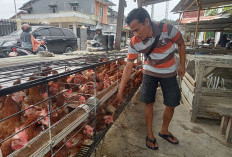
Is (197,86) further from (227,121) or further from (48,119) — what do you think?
(48,119)

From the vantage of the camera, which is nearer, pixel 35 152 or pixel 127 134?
pixel 35 152

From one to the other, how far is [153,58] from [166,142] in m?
1.42

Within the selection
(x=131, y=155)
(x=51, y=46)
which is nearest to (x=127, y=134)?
(x=131, y=155)

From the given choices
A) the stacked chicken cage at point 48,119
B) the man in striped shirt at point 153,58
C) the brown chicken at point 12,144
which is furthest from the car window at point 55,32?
the brown chicken at point 12,144

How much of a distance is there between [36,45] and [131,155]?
6.12m

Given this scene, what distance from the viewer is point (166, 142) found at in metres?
2.63

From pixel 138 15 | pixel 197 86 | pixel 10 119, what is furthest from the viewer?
pixel 197 86

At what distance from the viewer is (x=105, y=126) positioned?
2.33 metres

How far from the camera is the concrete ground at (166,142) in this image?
2.38m

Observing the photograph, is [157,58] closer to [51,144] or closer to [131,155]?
[131,155]

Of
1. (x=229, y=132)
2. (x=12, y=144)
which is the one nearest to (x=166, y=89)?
(x=229, y=132)

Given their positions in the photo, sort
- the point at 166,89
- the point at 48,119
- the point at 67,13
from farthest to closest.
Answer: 1. the point at 67,13
2. the point at 166,89
3. the point at 48,119

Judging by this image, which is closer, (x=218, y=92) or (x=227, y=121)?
(x=227, y=121)

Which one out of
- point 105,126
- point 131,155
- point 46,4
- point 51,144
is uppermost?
point 46,4
